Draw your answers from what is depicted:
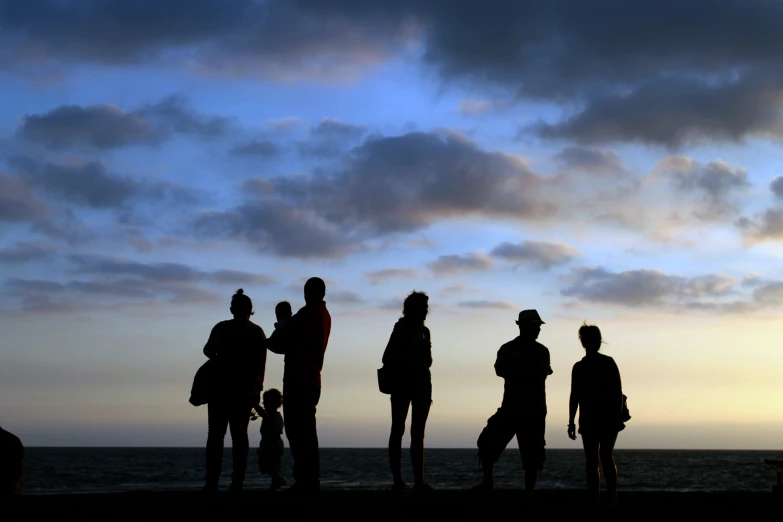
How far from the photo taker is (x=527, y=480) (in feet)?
Answer: 31.6

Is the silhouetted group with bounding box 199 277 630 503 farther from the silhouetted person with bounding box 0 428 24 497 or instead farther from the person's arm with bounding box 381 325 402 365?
the silhouetted person with bounding box 0 428 24 497

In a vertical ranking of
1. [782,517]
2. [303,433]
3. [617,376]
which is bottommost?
[782,517]

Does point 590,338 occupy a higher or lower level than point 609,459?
higher

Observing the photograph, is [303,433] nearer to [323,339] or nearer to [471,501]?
[323,339]

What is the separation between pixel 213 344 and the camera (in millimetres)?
9133

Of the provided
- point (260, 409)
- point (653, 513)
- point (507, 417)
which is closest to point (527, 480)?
point (507, 417)

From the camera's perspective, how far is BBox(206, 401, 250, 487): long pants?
29.9 feet

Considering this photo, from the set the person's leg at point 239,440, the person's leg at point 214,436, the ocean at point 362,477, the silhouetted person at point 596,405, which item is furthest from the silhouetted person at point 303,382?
the ocean at point 362,477

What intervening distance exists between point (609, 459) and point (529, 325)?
1.65m

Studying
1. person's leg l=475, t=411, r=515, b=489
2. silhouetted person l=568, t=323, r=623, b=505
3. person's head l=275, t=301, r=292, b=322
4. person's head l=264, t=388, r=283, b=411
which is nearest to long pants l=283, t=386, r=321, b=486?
person's head l=275, t=301, r=292, b=322

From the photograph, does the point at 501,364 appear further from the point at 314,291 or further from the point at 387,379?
the point at 314,291

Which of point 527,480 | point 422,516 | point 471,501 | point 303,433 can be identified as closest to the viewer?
point 422,516

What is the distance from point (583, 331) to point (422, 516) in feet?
10.6

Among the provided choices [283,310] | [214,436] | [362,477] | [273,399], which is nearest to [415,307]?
[283,310]
